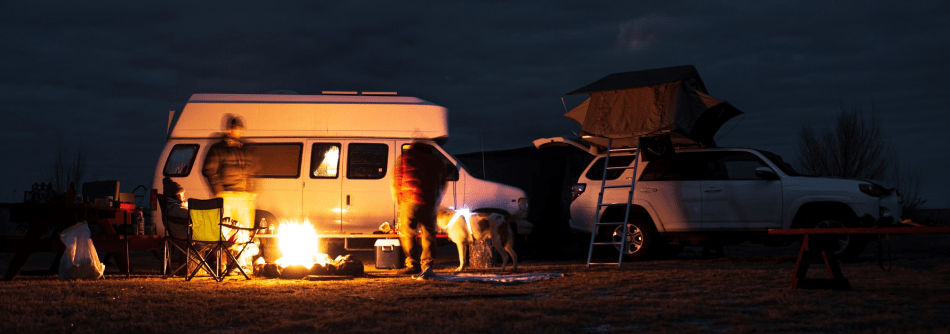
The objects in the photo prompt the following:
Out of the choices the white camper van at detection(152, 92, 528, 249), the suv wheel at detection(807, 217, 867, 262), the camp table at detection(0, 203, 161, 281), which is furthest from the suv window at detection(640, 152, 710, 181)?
the camp table at detection(0, 203, 161, 281)

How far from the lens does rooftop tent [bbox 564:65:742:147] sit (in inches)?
384

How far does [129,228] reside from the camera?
998 cm

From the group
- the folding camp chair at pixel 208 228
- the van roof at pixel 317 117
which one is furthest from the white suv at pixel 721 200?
the folding camp chair at pixel 208 228

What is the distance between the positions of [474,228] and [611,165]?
2790 millimetres

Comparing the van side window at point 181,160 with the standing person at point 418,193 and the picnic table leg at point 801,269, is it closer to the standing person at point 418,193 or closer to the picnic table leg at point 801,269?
the standing person at point 418,193

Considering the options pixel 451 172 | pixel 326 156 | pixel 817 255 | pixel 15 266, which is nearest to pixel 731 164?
pixel 451 172

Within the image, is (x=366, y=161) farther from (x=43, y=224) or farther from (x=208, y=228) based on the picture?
(x=43, y=224)

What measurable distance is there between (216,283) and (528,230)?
441cm

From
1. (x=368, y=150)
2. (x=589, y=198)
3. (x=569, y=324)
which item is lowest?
(x=569, y=324)

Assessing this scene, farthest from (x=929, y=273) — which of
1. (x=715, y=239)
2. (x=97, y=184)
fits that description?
(x=97, y=184)

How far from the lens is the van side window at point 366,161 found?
10.2m

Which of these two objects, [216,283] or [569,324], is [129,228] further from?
[569,324]

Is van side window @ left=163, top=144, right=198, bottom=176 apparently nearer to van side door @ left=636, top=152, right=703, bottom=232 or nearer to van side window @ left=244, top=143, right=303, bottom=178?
van side window @ left=244, top=143, right=303, bottom=178

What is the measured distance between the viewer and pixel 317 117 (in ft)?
34.0
